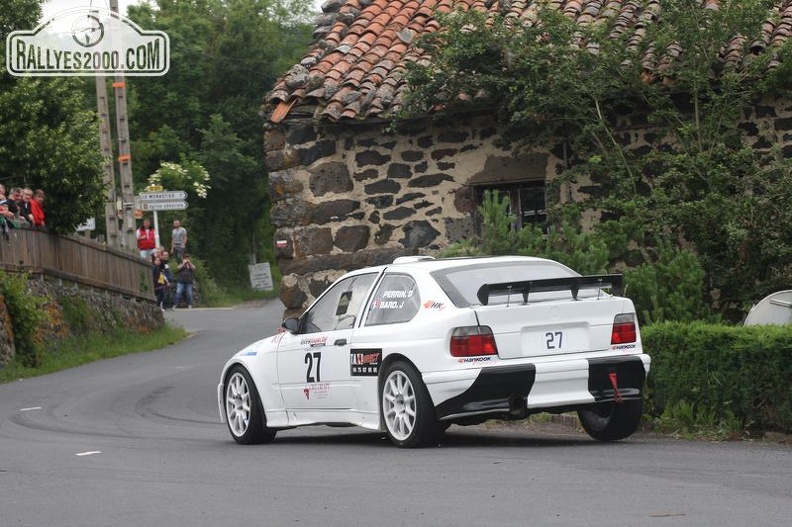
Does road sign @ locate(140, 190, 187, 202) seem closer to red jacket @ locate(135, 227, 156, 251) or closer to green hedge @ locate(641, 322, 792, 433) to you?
red jacket @ locate(135, 227, 156, 251)

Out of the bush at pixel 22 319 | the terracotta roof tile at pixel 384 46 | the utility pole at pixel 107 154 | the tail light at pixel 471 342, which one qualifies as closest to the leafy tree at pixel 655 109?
the terracotta roof tile at pixel 384 46

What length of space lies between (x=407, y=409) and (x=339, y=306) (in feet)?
5.06

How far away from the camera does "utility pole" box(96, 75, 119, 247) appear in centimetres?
3240

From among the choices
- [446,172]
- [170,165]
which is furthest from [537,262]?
[170,165]

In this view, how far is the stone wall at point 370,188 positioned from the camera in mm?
17938

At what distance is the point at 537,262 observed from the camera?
→ 448 inches

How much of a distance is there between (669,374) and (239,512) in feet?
16.0

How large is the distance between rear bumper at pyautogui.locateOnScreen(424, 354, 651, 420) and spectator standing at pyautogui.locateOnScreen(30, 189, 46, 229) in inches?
746

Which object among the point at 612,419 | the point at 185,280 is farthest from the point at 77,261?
the point at 612,419

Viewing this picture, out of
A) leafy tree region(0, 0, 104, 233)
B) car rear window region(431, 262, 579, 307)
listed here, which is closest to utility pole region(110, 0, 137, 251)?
leafy tree region(0, 0, 104, 233)

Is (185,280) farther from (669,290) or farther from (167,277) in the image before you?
(669,290)

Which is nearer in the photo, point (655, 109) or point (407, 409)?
point (407, 409)

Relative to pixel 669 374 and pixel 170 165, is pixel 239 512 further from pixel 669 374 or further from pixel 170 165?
pixel 170 165

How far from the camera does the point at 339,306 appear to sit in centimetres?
1177
